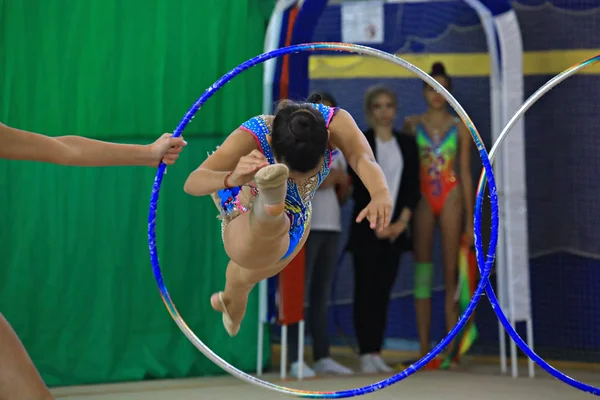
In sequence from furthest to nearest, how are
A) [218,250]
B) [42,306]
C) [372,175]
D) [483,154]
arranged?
[218,250]
[42,306]
[483,154]
[372,175]

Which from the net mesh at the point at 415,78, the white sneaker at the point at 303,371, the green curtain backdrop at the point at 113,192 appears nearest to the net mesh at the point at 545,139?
the net mesh at the point at 415,78

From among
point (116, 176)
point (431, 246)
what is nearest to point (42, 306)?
point (116, 176)

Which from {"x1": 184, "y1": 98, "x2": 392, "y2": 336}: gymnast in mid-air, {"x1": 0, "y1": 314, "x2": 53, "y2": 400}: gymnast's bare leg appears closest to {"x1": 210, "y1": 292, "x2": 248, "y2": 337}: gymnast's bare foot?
{"x1": 184, "y1": 98, "x2": 392, "y2": 336}: gymnast in mid-air

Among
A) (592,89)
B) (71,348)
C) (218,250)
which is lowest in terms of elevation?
(71,348)

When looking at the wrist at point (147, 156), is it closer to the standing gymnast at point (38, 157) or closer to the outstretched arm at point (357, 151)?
the standing gymnast at point (38, 157)

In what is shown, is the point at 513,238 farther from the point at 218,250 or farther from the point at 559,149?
the point at 218,250

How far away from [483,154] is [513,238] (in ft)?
5.49

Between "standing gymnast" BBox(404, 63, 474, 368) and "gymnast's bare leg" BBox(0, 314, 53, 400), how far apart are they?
11.0 feet

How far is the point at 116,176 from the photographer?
472 centimetres

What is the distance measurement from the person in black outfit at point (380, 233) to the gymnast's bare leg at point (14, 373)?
3027 mm

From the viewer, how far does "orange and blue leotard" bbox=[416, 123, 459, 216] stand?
509 cm

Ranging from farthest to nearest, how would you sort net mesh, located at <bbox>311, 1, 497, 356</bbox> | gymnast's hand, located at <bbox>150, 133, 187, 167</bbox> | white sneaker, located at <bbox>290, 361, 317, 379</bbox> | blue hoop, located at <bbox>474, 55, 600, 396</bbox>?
net mesh, located at <bbox>311, 1, 497, 356</bbox>, white sneaker, located at <bbox>290, 361, 317, 379</bbox>, blue hoop, located at <bbox>474, 55, 600, 396</bbox>, gymnast's hand, located at <bbox>150, 133, 187, 167</bbox>

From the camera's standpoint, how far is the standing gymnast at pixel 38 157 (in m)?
1.99

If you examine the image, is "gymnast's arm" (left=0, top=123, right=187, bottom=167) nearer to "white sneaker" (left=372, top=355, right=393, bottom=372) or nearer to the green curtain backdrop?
the green curtain backdrop
